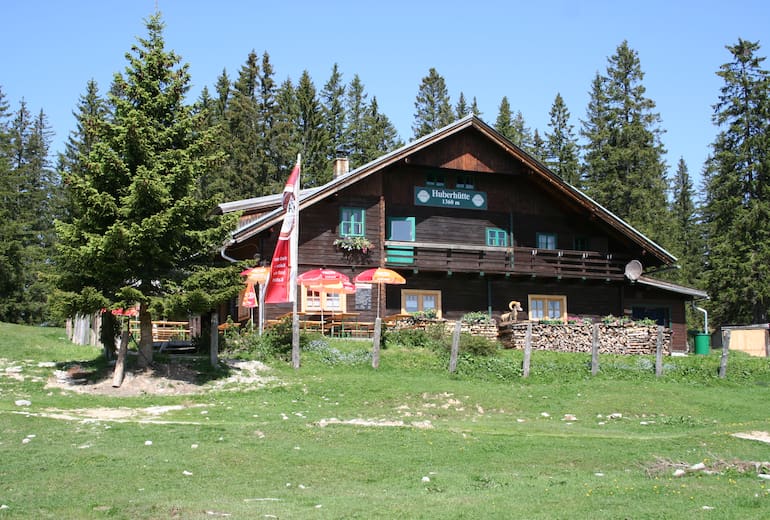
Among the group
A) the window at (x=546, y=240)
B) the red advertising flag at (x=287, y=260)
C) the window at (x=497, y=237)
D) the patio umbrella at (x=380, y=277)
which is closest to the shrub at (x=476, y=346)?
the patio umbrella at (x=380, y=277)

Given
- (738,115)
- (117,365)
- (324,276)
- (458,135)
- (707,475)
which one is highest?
(738,115)

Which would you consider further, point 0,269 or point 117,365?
point 0,269

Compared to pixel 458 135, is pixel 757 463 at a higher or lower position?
lower

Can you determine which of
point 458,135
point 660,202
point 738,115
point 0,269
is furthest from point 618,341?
point 0,269

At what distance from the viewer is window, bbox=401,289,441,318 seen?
3609 centimetres

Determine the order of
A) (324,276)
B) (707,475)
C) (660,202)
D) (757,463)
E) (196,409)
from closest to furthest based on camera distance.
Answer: (707,475) < (757,463) < (196,409) < (324,276) < (660,202)

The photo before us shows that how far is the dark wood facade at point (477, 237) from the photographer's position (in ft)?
115

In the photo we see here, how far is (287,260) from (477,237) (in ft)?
→ 45.7

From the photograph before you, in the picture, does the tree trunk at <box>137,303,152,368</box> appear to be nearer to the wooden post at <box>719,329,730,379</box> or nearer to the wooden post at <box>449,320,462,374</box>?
the wooden post at <box>449,320,462,374</box>

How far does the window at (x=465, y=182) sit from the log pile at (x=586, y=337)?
7.21 metres

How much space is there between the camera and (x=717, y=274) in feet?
174

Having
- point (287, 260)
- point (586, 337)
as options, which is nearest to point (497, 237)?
point (586, 337)

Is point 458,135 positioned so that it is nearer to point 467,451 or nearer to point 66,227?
point 66,227

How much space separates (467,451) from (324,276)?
14.7m
